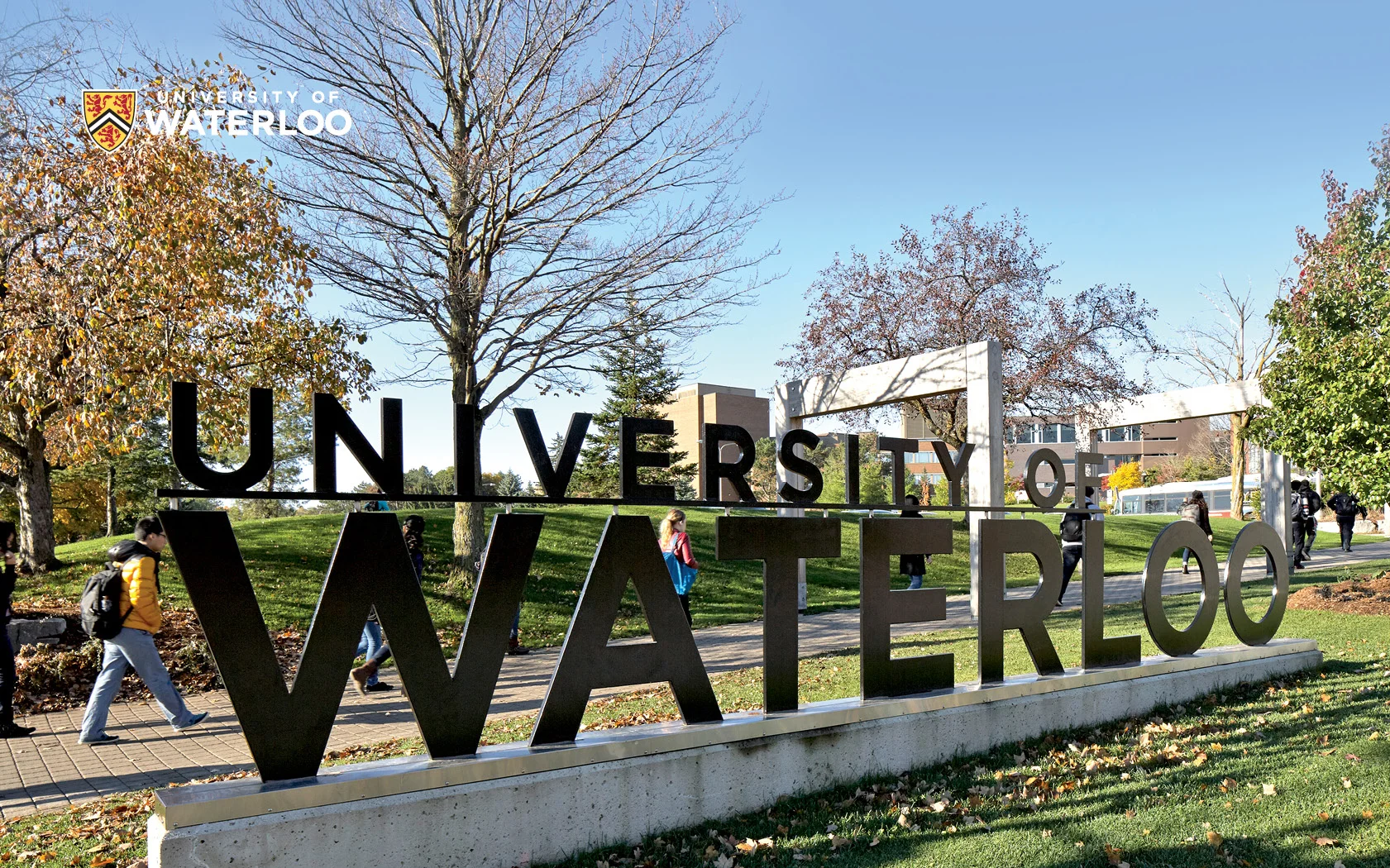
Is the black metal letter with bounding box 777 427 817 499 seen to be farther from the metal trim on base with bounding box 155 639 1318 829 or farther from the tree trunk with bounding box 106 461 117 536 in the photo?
the tree trunk with bounding box 106 461 117 536

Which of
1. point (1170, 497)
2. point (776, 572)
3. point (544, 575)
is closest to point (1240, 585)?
point (776, 572)

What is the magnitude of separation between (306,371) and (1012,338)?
16.6 metres

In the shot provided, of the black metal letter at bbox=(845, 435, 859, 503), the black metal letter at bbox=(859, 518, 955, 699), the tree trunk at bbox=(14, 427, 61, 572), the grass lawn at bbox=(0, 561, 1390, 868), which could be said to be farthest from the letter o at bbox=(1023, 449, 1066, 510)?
the tree trunk at bbox=(14, 427, 61, 572)

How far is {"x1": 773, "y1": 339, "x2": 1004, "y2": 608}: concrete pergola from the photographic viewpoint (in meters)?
Result: 12.7

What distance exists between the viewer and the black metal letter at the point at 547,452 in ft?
15.6

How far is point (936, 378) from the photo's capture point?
13445mm

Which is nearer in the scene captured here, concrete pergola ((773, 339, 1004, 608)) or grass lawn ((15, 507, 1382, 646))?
concrete pergola ((773, 339, 1004, 608))

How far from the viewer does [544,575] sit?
16.2m

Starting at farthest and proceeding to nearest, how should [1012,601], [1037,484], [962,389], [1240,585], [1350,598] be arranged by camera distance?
1. [962,389]
2. [1350,598]
3. [1240,585]
4. [1037,484]
5. [1012,601]

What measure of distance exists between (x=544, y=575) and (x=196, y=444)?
497 inches

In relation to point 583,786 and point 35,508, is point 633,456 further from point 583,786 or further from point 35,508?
point 35,508

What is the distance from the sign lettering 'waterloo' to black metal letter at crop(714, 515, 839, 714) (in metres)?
0.01

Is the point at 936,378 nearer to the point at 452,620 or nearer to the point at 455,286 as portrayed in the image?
the point at 455,286

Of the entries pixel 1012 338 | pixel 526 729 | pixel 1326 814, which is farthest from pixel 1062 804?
pixel 1012 338
